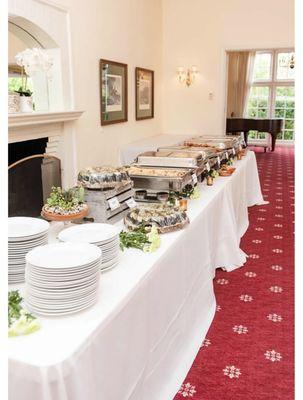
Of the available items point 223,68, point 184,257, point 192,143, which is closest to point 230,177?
point 192,143

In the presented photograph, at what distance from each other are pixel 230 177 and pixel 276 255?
776 millimetres

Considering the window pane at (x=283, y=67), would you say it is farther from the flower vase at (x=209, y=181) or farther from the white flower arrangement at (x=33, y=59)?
the flower vase at (x=209, y=181)

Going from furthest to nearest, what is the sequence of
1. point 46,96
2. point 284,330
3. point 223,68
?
point 223,68 → point 46,96 → point 284,330

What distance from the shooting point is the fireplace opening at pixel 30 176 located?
380cm

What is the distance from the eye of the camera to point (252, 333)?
2295mm

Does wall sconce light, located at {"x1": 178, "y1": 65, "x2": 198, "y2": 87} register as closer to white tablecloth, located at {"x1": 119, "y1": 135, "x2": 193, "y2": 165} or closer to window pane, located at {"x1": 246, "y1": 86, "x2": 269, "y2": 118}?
white tablecloth, located at {"x1": 119, "y1": 135, "x2": 193, "y2": 165}

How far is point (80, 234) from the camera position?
1581 millimetres

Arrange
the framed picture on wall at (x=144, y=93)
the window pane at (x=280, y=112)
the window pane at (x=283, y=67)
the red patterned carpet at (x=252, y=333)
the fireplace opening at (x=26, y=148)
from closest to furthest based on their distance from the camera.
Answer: the red patterned carpet at (x=252, y=333) → the fireplace opening at (x=26, y=148) → the framed picture on wall at (x=144, y=93) → the window pane at (x=283, y=67) → the window pane at (x=280, y=112)

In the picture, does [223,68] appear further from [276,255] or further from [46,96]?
[276,255]

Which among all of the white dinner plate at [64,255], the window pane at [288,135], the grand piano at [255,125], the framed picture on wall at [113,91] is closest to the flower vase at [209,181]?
the white dinner plate at [64,255]

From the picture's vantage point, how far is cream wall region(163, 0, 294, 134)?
6.62m

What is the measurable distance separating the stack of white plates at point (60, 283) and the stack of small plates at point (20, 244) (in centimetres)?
13

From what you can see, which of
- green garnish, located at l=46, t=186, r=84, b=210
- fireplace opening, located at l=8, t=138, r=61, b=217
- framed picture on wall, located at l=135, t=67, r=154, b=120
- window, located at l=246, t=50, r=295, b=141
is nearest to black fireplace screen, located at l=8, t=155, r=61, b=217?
fireplace opening, located at l=8, t=138, r=61, b=217
